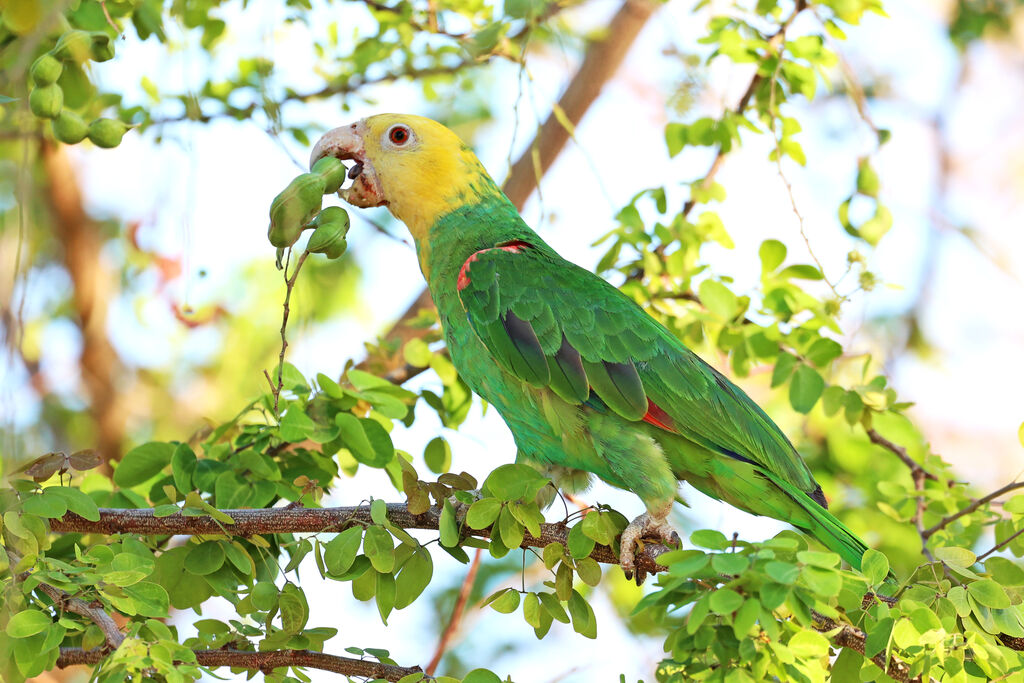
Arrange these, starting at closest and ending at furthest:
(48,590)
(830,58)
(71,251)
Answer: (48,590) → (830,58) → (71,251)

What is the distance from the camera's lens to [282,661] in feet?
7.58

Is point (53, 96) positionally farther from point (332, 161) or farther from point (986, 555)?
point (986, 555)

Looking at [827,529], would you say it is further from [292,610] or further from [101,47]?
[101,47]

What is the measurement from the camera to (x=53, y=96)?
7.86 ft

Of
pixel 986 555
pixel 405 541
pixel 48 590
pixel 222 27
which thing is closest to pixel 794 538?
pixel 986 555

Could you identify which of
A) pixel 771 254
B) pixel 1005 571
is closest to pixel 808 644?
pixel 1005 571

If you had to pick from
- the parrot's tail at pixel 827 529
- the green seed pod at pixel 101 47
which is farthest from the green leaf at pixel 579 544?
the green seed pod at pixel 101 47

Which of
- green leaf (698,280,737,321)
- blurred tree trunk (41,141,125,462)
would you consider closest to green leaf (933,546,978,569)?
green leaf (698,280,737,321)

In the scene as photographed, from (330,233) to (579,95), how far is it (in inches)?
95.6

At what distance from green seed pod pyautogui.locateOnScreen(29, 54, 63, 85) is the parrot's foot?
1.90 m

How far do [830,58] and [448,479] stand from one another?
2.10 m

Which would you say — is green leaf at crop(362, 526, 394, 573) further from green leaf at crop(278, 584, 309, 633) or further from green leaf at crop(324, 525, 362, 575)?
green leaf at crop(278, 584, 309, 633)

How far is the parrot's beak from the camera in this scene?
3199 millimetres

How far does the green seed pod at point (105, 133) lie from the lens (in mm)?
2543
